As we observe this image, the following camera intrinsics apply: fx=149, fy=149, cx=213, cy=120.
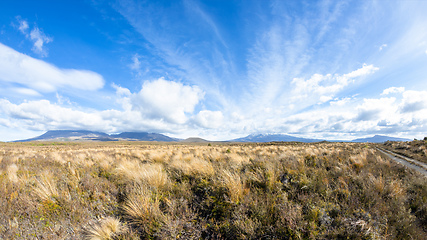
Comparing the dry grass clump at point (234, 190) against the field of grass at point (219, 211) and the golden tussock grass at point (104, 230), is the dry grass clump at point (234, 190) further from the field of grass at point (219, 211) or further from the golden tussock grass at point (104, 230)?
the golden tussock grass at point (104, 230)

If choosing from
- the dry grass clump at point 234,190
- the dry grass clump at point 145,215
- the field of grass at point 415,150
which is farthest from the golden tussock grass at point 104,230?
the field of grass at point 415,150

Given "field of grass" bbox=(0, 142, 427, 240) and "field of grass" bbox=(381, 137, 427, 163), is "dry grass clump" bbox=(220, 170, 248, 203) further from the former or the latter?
"field of grass" bbox=(381, 137, 427, 163)

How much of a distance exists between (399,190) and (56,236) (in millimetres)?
8735

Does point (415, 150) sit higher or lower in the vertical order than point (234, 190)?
lower

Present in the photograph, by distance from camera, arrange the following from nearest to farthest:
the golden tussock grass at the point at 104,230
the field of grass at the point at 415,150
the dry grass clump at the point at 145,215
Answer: the golden tussock grass at the point at 104,230, the dry grass clump at the point at 145,215, the field of grass at the point at 415,150

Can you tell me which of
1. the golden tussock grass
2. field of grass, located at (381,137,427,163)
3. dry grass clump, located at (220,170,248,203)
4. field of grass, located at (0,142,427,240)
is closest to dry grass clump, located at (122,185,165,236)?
field of grass, located at (0,142,427,240)

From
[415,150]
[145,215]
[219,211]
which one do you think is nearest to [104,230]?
[145,215]

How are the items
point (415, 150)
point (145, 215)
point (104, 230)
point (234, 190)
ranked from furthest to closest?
point (415, 150) < point (234, 190) < point (145, 215) < point (104, 230)

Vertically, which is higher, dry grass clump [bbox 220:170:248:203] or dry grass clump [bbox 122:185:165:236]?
dry grass clump [bbox 220:170:248:203]

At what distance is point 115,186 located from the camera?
531cm

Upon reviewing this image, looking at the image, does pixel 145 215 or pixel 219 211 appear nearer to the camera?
pixel 145 215

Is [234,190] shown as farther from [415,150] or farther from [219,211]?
[415,150]

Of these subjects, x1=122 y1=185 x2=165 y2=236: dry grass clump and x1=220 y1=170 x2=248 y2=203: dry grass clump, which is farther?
x1=220 y1=170 x2=248 y2=203: dry grass clump

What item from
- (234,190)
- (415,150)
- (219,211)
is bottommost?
(219,211)
